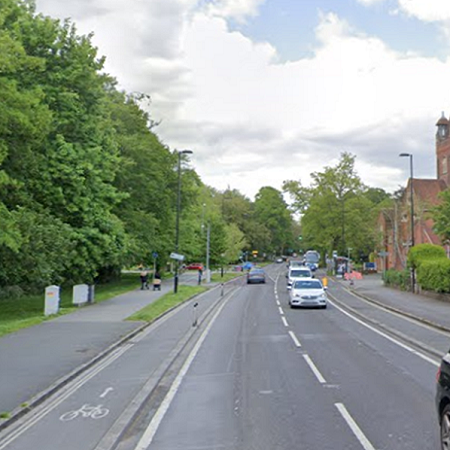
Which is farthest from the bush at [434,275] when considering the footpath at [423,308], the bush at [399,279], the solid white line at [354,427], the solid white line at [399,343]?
the solid white line at [354,427]

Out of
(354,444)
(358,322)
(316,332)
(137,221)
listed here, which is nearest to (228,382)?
(354,444)

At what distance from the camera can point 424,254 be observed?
37.7 meters

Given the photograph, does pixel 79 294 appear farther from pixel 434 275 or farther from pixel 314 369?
pixel 434 275

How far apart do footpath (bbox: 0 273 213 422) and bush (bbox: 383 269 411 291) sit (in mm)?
24163

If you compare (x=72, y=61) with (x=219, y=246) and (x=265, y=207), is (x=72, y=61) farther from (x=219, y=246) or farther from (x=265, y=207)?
(x=265, y=207)

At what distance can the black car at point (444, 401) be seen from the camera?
18.9ft

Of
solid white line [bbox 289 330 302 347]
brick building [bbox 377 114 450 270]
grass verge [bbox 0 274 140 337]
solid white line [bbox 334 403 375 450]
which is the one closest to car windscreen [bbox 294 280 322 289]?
solid white line [bbox 289 330 302 347]

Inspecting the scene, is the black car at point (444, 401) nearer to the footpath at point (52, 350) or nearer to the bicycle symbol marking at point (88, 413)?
the bicycle symbol marking at point (88, 413)

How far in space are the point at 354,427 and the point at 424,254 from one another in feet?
107

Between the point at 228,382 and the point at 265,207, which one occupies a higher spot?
the point at 265,207

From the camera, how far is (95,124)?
3039 cm

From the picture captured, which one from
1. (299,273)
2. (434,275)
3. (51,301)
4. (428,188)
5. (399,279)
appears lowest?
(51,301)

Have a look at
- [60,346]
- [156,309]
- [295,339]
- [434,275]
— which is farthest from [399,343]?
[434,275]

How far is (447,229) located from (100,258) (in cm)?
1970
